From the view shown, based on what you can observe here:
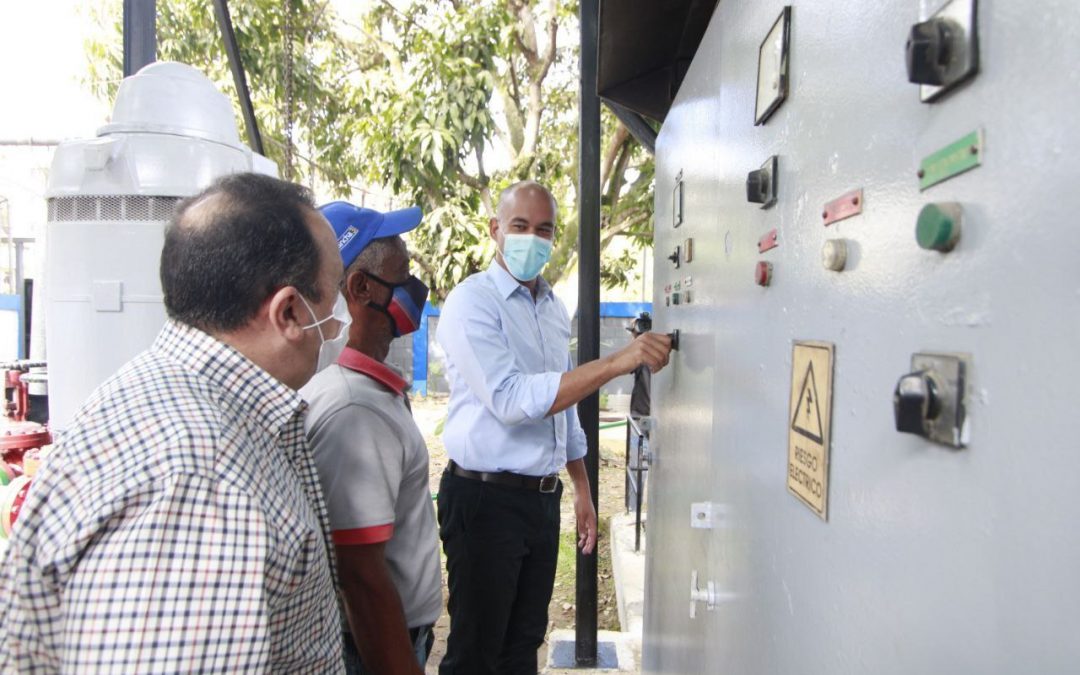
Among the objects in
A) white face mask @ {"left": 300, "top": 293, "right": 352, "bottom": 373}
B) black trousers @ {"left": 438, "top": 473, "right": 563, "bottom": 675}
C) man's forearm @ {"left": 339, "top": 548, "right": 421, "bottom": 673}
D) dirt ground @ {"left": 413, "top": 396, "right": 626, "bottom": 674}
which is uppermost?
white face mask @ {"left": 300, "top": 293, "right": 352, "bottom": 373}

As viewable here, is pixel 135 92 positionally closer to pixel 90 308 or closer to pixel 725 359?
pixel 90 308

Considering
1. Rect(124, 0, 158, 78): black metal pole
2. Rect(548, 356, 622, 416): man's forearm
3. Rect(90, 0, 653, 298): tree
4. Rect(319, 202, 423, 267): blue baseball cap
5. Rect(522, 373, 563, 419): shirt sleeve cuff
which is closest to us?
Rect(319, 202, 423, 267): blue baseball cap

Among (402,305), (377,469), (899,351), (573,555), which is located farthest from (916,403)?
(573,555)

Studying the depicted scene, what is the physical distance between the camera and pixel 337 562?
4.19 ft

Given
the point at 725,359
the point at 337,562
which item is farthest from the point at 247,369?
the point at 725,359

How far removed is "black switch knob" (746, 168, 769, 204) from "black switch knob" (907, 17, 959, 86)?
0.50 m

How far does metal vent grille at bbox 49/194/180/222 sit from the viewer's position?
2.00 meters

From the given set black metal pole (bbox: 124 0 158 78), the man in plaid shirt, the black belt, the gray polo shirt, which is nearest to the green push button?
the man in plaid shirt

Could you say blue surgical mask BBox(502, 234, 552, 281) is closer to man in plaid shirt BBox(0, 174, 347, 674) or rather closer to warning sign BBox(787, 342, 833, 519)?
man in plaid shirt BBox(0, 174, 347, 674)

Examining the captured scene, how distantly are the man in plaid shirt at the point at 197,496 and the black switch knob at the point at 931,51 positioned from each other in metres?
0.80

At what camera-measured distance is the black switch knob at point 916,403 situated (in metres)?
0.54

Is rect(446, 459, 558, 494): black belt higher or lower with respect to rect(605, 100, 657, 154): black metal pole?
lower

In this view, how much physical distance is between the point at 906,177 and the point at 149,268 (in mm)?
2017

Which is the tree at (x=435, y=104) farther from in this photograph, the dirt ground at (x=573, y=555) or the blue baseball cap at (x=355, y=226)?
the blue baseball cap at (x=355, y=226)
